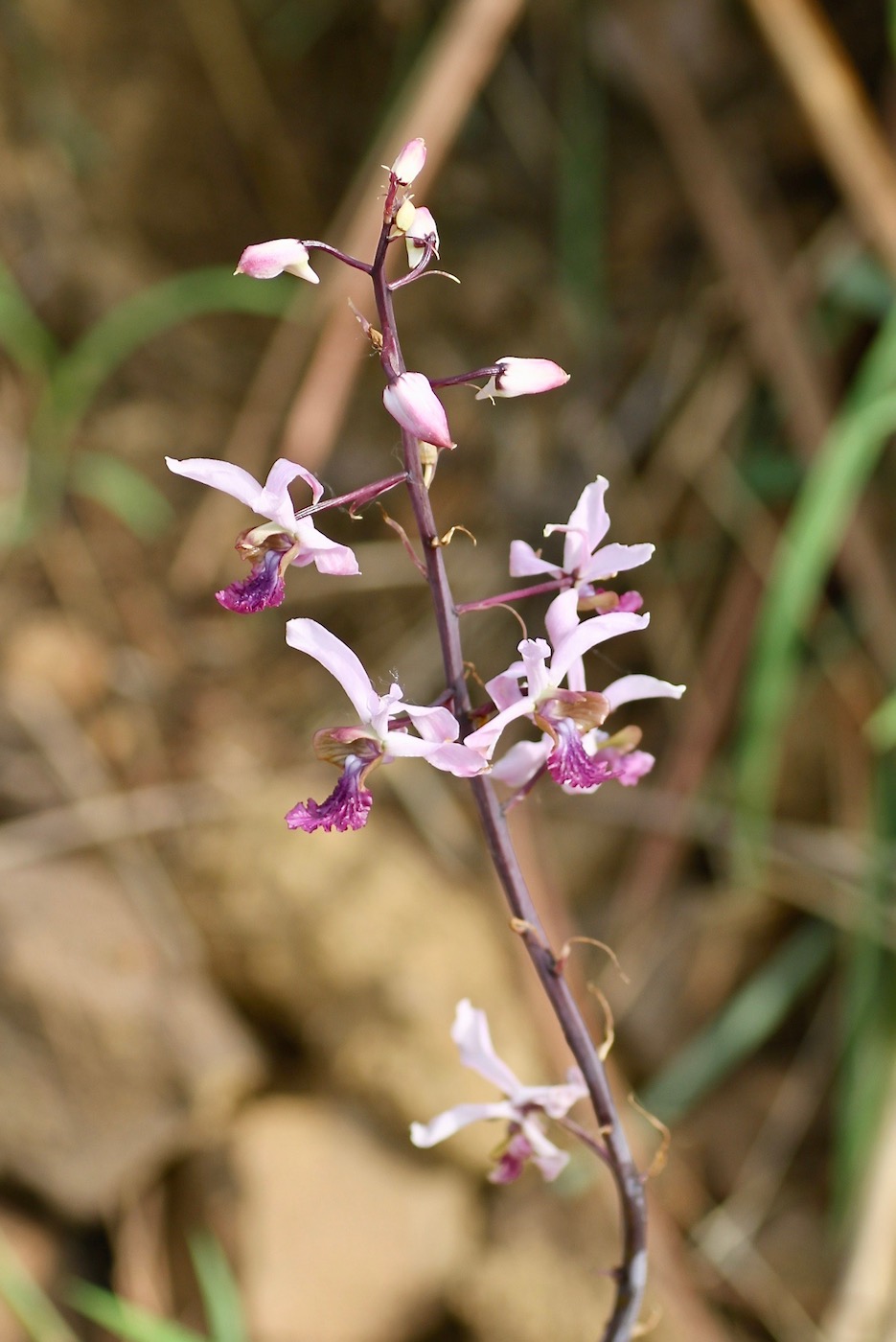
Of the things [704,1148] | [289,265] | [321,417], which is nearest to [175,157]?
[321,417]

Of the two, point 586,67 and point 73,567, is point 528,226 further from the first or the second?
point 73,567

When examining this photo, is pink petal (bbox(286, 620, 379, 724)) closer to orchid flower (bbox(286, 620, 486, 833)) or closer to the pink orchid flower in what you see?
orchid flower (bbox(286, 620, 486, 833))

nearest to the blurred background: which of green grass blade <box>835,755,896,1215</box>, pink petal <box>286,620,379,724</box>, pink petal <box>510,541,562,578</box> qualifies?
green grass blade <box>835,755,896,1215</box>

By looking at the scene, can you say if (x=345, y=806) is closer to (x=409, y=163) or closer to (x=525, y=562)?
(x=525, y=562)

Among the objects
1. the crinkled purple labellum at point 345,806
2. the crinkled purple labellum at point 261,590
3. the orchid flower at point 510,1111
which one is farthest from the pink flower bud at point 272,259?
the orchid flower at point 510,1111

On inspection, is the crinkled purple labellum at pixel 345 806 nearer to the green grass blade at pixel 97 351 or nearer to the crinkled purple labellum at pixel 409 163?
the crinkled purple labellum at pixel 409 163

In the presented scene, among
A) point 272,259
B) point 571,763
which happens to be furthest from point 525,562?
point 272,259

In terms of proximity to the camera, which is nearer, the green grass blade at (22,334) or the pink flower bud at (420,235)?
the pink flower bud at (420,235)
